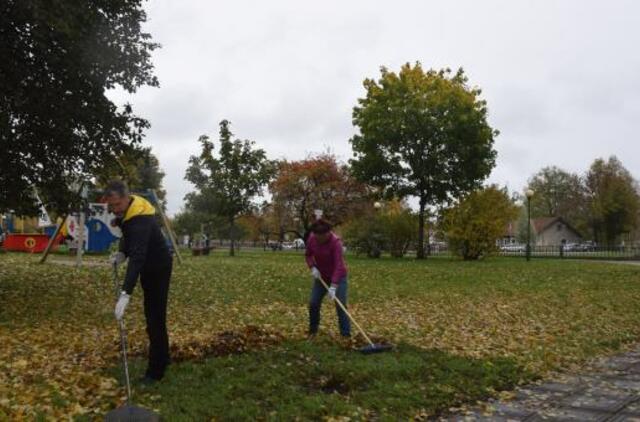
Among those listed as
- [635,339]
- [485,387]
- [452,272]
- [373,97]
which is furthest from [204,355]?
[373,97]

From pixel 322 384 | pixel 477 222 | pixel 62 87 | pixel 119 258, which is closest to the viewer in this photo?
pixel 119 258

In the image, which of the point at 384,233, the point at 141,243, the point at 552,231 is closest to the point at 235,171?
the point at 384,233

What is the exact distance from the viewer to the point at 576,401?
6141 mm

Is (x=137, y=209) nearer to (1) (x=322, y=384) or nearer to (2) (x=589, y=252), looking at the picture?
(1) (x=322, y=384)

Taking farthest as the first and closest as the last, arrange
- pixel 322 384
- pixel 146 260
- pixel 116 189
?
pixel 322 384 → pixel 146 260 → pixel 116 189

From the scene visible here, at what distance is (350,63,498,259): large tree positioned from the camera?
32.4m

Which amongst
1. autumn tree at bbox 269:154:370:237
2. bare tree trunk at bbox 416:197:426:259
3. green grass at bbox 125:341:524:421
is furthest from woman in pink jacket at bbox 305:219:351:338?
autumn tree at bbox 269:154:370:237

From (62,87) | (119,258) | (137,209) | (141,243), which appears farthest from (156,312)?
(62,87)

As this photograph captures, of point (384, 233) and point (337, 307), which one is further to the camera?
point (384, 233)

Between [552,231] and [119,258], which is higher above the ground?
[552,231]

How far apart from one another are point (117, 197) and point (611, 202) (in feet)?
213

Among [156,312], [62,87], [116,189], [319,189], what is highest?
[319,189]

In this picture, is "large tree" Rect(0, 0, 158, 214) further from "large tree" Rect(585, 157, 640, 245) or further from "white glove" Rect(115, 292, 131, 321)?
"large tree" Rect(585, 157, 640, 245)

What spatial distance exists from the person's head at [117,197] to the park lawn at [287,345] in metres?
1.68
